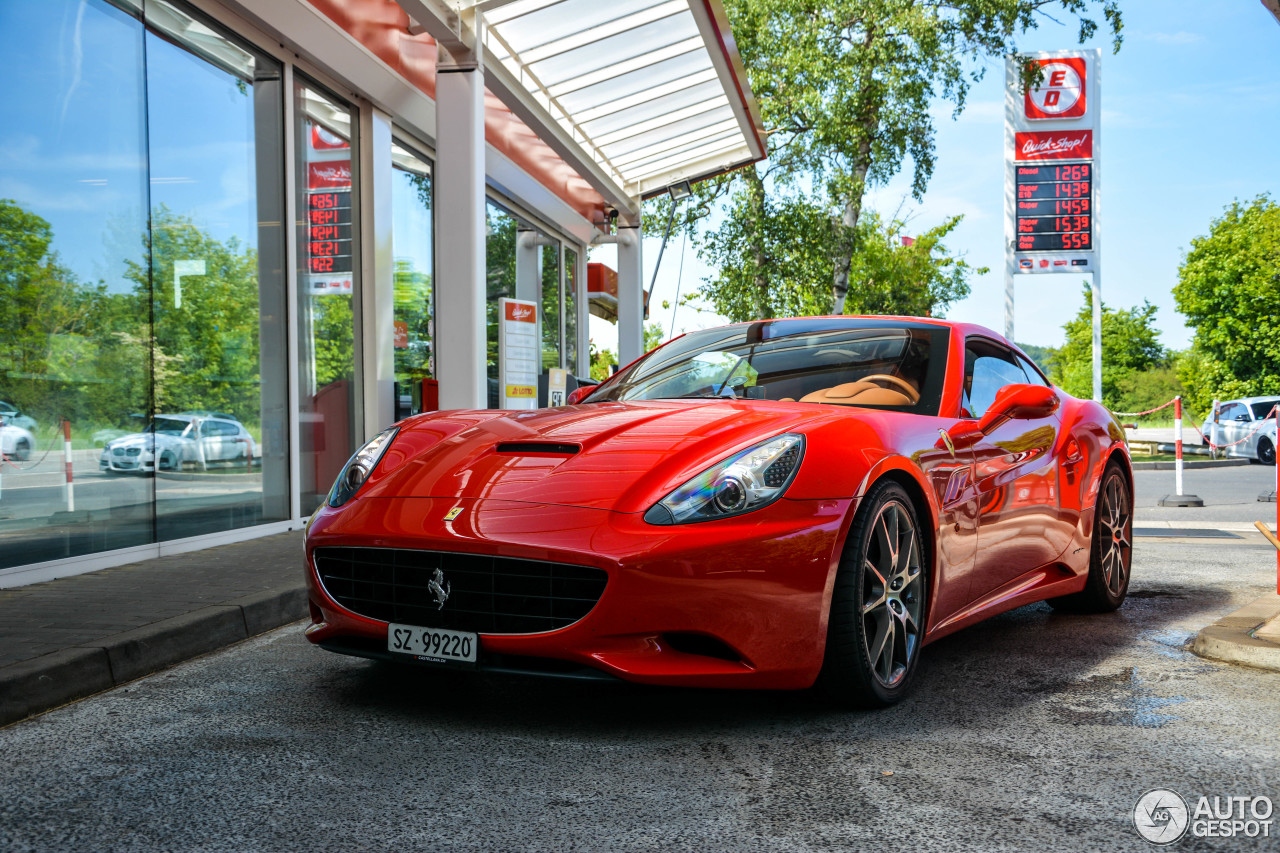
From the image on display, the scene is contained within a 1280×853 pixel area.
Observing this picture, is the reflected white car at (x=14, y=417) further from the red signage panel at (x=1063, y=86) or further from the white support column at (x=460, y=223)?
the red signage panel at (x=1063, y=86)

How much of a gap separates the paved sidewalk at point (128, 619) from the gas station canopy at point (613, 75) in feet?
13.6

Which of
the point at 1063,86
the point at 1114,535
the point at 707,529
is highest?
the point at 1063,86

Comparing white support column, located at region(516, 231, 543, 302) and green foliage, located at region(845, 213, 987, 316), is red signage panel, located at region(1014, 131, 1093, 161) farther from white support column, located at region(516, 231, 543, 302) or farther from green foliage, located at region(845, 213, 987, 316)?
green foliage, located at region(845, 213, 987, 316)

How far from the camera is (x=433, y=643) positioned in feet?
10.0

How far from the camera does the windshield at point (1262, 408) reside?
24688 millimetres

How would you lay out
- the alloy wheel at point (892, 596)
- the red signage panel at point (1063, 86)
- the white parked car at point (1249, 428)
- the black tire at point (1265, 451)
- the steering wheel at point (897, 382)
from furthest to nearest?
the white parked car at point (1249, 428), the black tire at point (1265, 451), the red signage panel at point (1063, 86), the steering wheel at point (897, 382), the alloy wheel at point (892, 596)

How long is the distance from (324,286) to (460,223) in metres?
1.30

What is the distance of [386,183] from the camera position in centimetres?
959

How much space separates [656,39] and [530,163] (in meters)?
3.60

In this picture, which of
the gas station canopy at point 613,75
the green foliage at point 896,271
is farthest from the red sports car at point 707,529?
the green foliage at point 896,271

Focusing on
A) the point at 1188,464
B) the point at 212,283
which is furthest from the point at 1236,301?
the point at 212,283

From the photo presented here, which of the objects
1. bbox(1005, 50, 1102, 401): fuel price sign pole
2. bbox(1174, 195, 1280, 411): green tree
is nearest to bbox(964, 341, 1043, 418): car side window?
bbox(1005, 50, 1102, 401): fuel price sign pole

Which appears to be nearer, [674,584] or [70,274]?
[674,584]

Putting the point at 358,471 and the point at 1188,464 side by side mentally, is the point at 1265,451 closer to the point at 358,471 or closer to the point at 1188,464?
the point at 1188,464
